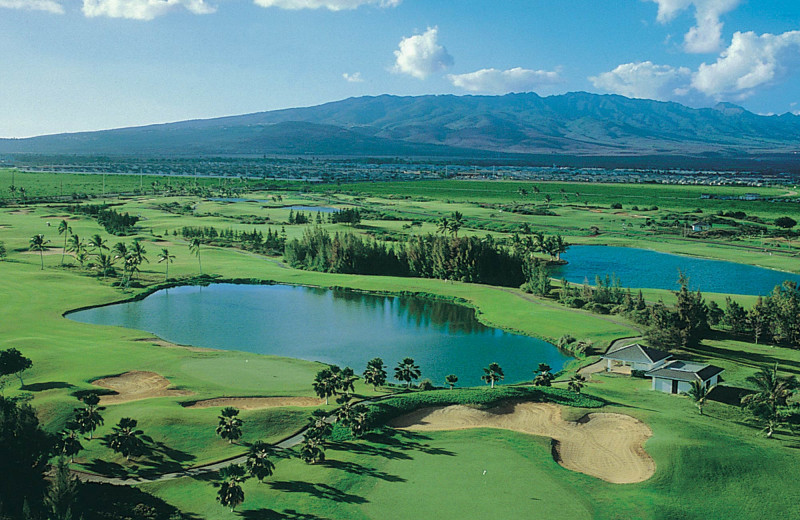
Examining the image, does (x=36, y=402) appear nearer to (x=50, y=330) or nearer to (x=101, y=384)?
(x=101, y=384)

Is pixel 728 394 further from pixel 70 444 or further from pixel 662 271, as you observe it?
pixel 662 271

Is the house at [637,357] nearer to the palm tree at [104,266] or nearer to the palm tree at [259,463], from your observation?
the palm tree at [259,463]

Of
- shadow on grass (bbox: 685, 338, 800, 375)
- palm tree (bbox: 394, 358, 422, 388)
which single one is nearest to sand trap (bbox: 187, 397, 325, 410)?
palm tree (bbox: 394, 358, 422, 388)

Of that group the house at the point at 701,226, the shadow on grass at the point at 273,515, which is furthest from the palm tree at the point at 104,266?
the house at the point at 701,226

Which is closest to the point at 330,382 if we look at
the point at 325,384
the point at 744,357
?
the point at 325,384

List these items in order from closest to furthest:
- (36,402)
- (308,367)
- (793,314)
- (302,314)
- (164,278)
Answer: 1. (36,402)
2. (308,367)
3. (793,314)
4. (302,314)
5. (164,278)

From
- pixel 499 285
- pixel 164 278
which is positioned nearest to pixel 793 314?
pixel 499 285

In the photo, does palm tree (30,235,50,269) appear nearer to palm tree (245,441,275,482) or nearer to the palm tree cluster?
the palm tree cluster
